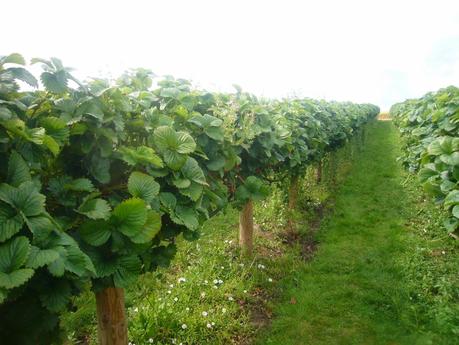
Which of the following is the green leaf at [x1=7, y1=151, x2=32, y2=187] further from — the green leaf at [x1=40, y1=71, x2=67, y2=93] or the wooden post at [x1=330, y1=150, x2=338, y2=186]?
the wooden post at [x1=330, y1=150, x2=338, y2=186]

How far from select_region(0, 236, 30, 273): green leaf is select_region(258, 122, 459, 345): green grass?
10.1 feet

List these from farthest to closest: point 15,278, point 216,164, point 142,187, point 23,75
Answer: point 216,164
point 142,187
point 23,75
point 15,278

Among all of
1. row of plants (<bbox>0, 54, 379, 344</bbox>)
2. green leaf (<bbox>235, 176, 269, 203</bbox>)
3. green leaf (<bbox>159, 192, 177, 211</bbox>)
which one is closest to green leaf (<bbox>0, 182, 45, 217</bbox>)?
row of plants (<bbox>0, 54, 379, 344</bbox>)

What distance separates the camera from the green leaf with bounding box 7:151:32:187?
137 centimetres

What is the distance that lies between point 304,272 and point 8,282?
450 cm

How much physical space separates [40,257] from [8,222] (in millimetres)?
162

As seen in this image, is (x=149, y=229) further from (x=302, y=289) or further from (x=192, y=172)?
(x=302, y=289)

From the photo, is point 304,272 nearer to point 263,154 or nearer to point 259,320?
point 259,320

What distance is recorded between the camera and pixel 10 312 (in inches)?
66.5

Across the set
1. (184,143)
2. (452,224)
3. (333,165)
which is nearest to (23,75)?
(184,143)

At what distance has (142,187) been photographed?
69.1 inches

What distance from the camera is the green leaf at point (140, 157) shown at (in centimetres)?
185

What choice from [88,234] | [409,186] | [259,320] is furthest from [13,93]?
[409,186]

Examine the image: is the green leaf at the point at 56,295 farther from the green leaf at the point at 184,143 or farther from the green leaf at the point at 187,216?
the green leaf at the point at 184,143
